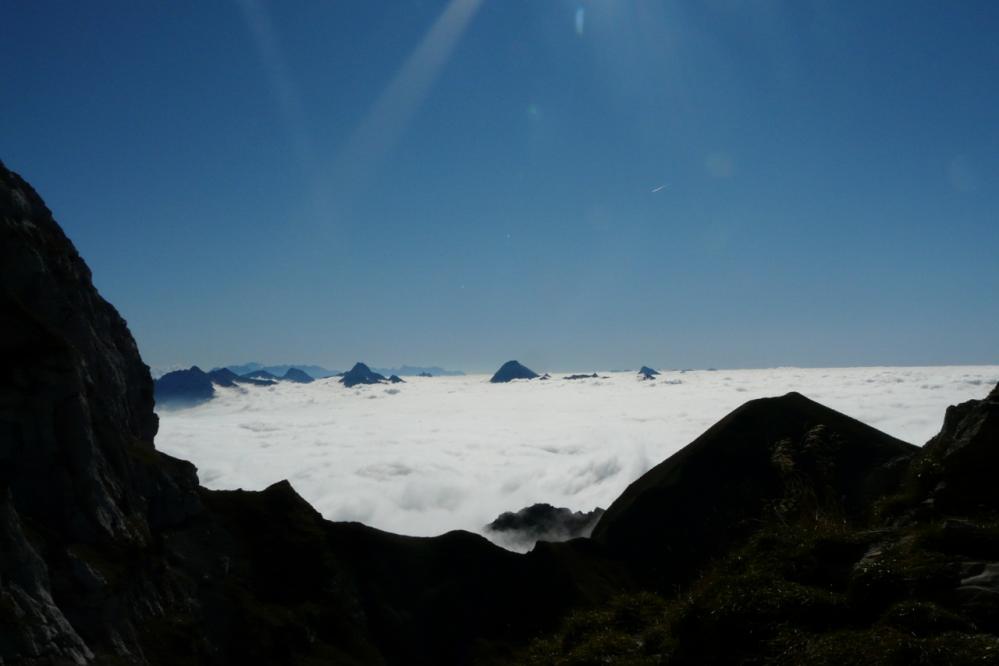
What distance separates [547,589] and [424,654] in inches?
550

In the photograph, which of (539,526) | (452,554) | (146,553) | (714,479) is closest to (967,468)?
(146,553)

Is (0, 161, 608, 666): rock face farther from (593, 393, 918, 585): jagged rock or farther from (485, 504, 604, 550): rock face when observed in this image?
(485, 504, 604, 550): rock face

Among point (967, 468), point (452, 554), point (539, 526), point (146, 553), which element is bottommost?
point (539, 526)

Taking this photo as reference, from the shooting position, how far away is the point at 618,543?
220 feet

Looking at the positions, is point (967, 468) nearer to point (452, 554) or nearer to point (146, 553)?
point (146, 553)

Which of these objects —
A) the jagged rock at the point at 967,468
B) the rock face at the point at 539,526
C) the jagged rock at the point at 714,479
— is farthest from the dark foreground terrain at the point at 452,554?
the rock face at the point at 539,526

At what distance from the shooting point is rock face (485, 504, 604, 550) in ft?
346

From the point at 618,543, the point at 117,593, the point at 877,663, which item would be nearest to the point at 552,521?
the point at 618,543

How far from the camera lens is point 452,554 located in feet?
220

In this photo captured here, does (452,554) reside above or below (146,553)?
below

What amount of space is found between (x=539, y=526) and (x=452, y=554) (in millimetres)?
50388

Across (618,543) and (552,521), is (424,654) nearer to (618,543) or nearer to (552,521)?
(618,543)

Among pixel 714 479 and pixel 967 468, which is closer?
pixel 967 468

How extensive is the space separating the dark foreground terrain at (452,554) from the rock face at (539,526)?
3205cm
